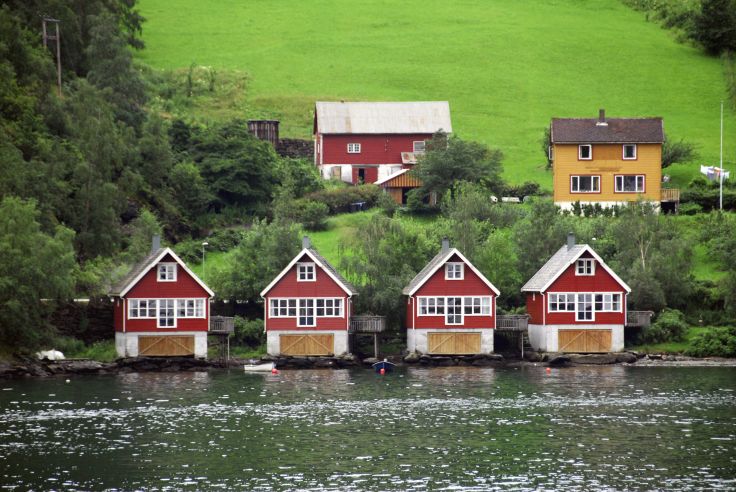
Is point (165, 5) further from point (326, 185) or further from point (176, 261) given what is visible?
point (176, 261)

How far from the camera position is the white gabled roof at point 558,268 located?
92375mm

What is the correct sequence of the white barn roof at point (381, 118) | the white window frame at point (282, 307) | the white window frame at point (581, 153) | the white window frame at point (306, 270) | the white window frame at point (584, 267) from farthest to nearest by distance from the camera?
the white barn roof at point (381, 118) → the white window frame at point (581, 153) → the white window frame at point (584, 267) → the white window frame at point (306, 270) → the white window frame at point (282, 307)

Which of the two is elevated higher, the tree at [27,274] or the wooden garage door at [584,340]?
the tree at [27,274]

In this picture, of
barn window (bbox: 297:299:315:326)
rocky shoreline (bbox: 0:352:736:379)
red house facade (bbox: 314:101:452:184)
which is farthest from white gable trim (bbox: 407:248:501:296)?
red house facade (bbox: 314:101:452:184)

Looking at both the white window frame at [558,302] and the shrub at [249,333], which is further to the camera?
the shrub at [249,333]

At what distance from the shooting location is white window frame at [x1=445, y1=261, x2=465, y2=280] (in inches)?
3637

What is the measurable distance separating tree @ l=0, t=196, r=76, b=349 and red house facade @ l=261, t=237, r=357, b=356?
47.1ft

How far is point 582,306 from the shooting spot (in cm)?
9288

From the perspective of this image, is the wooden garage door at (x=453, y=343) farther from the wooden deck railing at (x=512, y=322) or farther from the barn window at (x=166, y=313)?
the barn window at (x=166, y=313)

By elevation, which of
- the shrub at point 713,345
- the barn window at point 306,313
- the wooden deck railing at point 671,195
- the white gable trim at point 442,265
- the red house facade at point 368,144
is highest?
the red house facade at point 368,144

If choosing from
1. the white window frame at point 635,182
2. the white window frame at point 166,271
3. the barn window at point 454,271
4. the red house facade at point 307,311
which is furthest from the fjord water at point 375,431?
the white window frame at point 635,182

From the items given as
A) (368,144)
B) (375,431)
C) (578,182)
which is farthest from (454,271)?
(368,144)

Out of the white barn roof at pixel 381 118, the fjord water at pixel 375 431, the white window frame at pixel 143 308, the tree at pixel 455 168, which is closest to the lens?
the fjord water at pixel 375 431

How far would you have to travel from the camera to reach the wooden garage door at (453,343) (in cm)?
9231
